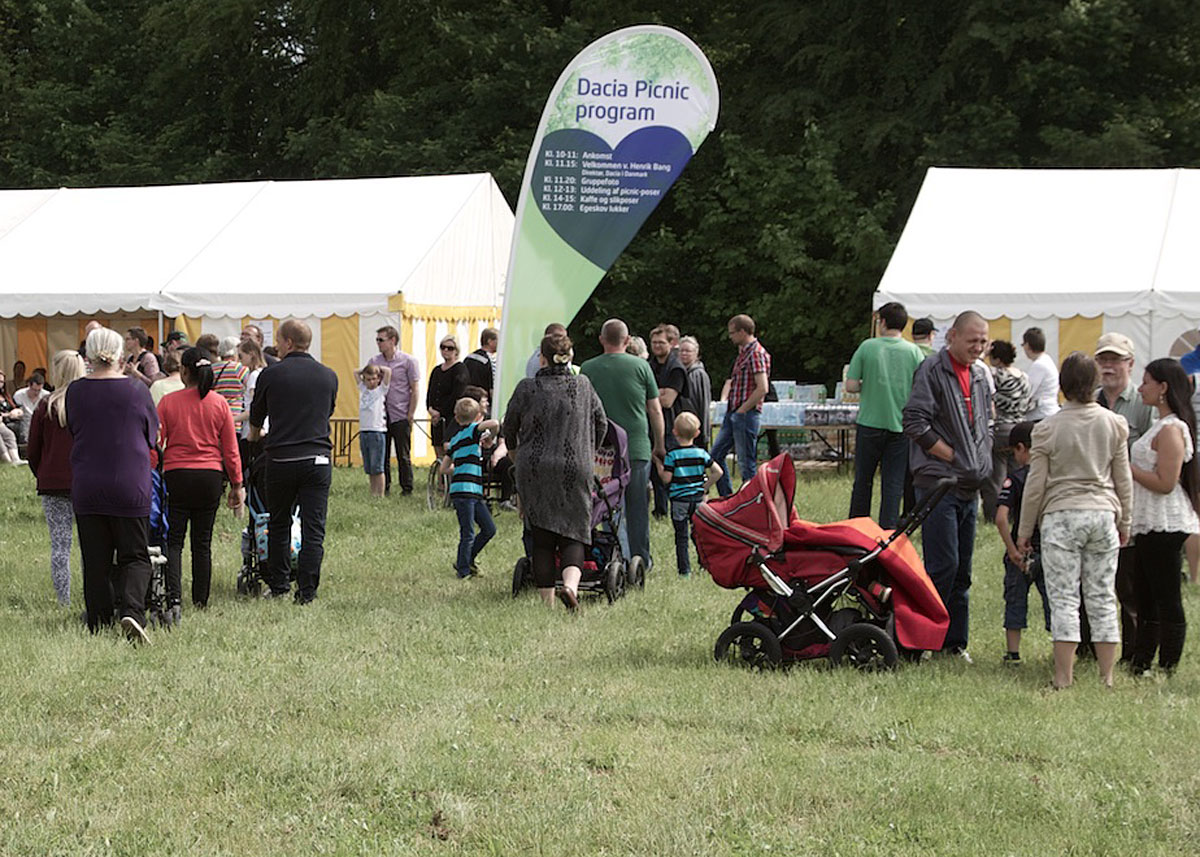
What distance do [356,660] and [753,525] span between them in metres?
2.16

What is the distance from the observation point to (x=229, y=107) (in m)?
38.3

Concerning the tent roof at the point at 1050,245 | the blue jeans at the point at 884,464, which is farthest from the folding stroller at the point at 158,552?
the tent roof at the point at 1050,245

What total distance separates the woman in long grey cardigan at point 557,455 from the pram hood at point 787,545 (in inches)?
70.3

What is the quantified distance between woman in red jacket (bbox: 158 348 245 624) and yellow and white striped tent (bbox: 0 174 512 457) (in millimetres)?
10413

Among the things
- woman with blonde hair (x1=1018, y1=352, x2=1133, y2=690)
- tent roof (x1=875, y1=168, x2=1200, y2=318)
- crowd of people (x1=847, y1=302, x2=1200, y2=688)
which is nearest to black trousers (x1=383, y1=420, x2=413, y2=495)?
tent roof (x1=875, y1=168, x2=1200, y2=318)

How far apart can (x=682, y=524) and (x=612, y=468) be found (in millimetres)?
1092

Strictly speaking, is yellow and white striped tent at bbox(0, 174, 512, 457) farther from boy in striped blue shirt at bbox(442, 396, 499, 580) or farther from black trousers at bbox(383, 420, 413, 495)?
boy in striped blue shirt at bbox(442, 396, 499, 580)

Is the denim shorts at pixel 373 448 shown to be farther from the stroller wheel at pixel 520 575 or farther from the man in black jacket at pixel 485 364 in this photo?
the stroller wheel at pixel 520 575

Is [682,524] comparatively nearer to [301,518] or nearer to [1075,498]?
[301,518]

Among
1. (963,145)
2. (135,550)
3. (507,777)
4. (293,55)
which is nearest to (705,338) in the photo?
(963,145)

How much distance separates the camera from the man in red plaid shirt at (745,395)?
1399 cm

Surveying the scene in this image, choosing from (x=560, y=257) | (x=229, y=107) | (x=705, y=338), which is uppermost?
(x=229, y=107)

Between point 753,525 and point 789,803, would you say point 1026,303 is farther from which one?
point 789,803

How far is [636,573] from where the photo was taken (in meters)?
11.0
